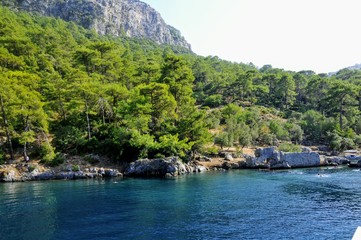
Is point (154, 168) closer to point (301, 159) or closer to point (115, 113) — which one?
point (115, 113)

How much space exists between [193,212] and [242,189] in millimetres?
11910

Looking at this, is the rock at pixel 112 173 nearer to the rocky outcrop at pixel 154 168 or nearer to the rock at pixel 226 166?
the rocky outcrop at pixel 154 168

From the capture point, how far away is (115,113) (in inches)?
2377

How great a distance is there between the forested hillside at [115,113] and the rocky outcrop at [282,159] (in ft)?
25.7

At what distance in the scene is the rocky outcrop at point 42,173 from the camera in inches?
1870

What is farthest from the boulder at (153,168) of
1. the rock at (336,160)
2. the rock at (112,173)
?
the rock at (336,160)

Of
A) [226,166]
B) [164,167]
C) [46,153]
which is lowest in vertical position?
[226,166]

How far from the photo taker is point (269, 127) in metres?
79.5

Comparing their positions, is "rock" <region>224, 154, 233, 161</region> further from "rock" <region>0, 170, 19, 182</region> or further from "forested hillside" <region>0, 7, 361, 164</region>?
"rock" <region>0, 170, 19, 182</region>

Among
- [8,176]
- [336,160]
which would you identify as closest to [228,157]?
[336,160]

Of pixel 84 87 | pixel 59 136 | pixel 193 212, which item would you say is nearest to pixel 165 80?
pixel 84 87

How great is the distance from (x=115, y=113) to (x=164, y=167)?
54.0 feet

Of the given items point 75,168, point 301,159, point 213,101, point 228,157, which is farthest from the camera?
point 213,101

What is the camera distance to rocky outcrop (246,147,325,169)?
2291 inches
